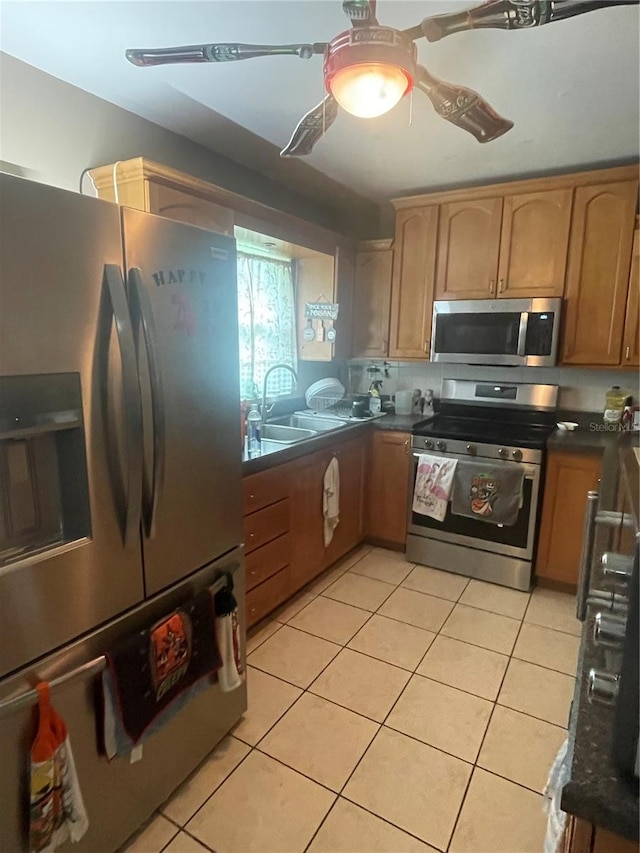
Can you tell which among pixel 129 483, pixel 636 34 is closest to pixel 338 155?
pixel 636 34

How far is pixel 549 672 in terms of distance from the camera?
219 centimetres

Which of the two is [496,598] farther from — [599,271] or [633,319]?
[599,271]

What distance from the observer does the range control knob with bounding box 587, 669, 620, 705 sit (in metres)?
0.68

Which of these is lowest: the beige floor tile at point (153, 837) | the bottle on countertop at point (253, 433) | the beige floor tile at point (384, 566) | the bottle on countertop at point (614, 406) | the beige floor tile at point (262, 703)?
the beige floor tile at point (153, 837)

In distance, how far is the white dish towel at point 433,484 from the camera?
293 cm

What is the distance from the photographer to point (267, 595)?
8.04 ft

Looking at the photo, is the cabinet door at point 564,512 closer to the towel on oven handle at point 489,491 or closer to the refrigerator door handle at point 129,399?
the towel on oven handle at point 489,491

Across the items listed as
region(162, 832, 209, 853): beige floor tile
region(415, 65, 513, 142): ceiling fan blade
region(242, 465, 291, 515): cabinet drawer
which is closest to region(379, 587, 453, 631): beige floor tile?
region(242, 465, 291, 515): cabinet drawer

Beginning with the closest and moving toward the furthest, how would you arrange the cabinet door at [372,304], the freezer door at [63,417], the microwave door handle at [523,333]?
the freezer door at [63,417] < the microwave door handle at [523,333] < the cabinet door at [372,304]

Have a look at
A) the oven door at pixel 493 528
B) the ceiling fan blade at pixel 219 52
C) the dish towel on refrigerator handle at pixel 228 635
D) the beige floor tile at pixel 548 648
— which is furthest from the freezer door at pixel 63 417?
the oven door at pixel 493 528

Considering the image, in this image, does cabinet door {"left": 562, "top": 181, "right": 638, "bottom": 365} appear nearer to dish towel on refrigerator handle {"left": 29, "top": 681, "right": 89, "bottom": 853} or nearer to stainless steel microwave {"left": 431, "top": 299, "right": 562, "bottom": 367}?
stainless steel microwave {"left": 431, "top": 299, "right": 562, "bottom": 367}

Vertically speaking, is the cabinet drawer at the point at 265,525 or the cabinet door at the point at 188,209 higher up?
the cabinet door at the point at 188,209

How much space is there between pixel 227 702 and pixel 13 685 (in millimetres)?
874

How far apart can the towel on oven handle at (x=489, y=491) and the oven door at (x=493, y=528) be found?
41 mm
